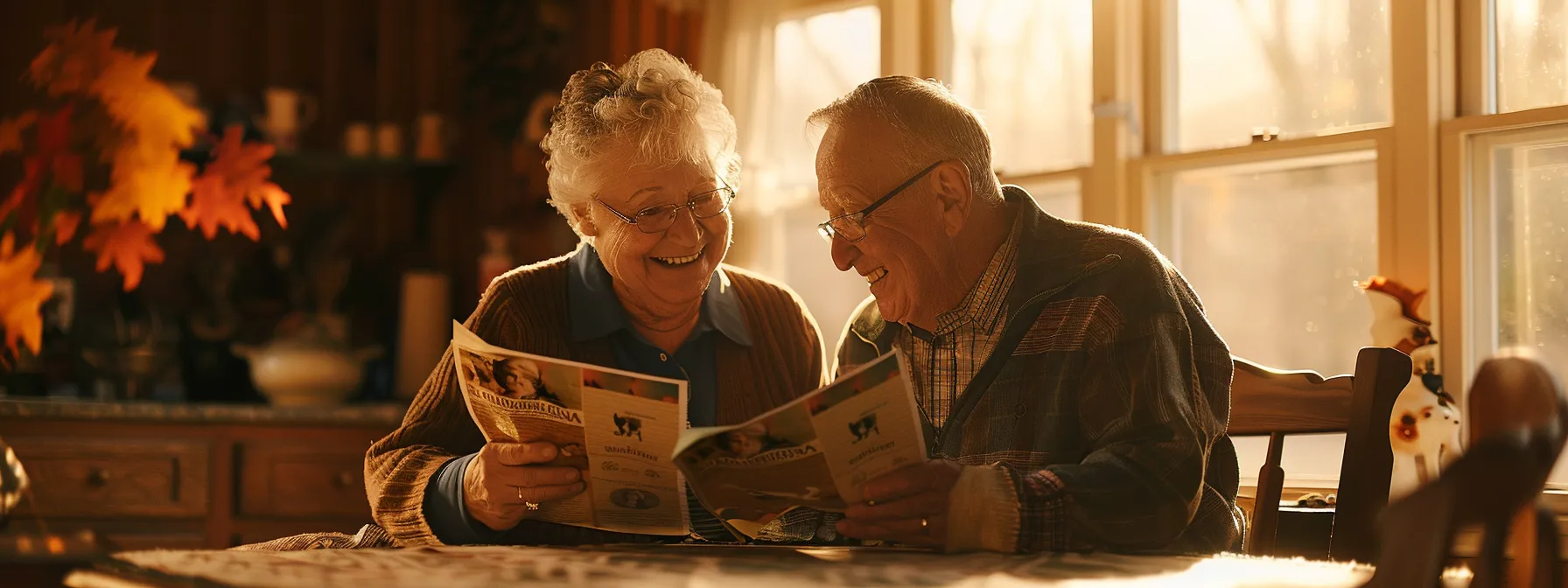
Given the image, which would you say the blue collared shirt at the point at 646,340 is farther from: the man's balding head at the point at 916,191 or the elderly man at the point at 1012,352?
the man's balding head at the point at 916,191

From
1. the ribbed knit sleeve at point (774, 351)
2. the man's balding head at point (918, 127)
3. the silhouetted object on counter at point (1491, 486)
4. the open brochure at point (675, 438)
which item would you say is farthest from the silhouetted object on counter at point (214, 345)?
the silhouetted object on counter at point (1491, 486)

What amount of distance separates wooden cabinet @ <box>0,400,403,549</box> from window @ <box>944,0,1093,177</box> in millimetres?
1574

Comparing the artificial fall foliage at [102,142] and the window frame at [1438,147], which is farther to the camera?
the window frame at [1438,147]

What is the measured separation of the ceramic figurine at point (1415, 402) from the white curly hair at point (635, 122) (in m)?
1.16

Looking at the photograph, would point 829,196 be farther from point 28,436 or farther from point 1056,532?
point 28,436

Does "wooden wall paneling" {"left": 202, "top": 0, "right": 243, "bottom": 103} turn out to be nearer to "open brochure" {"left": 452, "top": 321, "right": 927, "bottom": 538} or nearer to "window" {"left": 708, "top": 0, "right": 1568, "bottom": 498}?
"window" {"left": 708, "top": 0, "right": 1568, "bottom": 498}

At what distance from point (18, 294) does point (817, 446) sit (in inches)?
25.9

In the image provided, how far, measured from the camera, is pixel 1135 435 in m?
1.39

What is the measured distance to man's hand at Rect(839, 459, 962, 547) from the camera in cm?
125

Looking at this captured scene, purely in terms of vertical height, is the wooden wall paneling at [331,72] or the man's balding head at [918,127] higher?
the wooden wall paneling at [331,72]

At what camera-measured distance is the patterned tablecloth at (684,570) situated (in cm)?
100

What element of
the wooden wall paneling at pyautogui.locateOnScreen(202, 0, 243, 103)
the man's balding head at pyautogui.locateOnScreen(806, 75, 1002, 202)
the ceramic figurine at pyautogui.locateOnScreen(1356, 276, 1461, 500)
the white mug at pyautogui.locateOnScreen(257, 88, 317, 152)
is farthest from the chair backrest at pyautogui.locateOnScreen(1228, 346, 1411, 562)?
the wooden wall paneling at pyautogui.locateOnScreen(202, 0, 243, 103)

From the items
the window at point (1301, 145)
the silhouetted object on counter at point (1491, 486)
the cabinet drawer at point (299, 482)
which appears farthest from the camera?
the cabinet drawer at point (299, 482)

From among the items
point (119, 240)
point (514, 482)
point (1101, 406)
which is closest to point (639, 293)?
point (514, 482)
